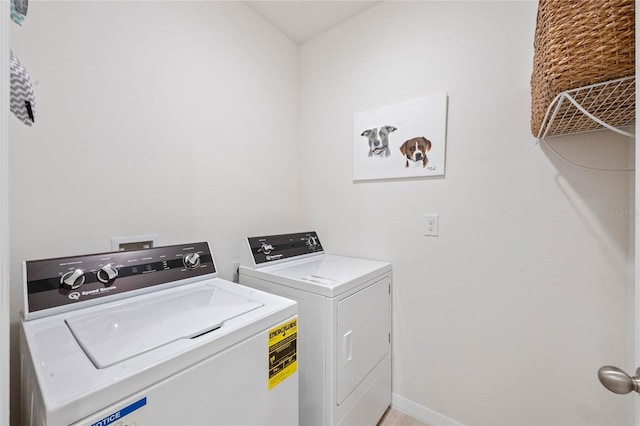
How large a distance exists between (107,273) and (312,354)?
36.8 inches

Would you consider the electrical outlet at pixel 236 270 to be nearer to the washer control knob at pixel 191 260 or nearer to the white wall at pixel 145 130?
the white wall at pixel 145 130

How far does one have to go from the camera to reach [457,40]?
1.48 m

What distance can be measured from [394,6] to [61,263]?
2.18 m

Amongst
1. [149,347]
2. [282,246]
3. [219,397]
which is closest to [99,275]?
[149,347]

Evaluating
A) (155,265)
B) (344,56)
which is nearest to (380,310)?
(155,265)

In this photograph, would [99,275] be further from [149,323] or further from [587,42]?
[587,42]

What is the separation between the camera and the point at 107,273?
3.39 ft

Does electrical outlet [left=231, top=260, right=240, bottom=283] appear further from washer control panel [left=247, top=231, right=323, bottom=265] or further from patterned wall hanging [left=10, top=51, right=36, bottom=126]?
patterned wall hanging [left=10, top=51, right=36, bottom=126]

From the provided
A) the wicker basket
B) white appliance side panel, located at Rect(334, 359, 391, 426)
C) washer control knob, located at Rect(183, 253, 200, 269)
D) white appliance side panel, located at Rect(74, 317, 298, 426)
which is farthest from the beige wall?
white appliance side panel, located at Rect(74, 317, 298, 426)

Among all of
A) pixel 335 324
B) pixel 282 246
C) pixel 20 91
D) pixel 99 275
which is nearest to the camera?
pixel 20 91

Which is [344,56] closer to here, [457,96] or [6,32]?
[457,96]

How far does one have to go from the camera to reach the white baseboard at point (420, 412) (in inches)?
60.7

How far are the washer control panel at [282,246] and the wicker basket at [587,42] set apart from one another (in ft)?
4.80

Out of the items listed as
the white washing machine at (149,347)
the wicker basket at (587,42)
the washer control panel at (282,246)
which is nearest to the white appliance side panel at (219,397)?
the white washing machine at (149,347)
